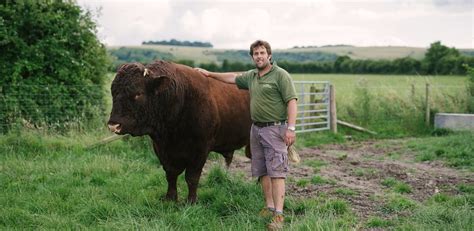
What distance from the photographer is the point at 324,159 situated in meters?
10.2

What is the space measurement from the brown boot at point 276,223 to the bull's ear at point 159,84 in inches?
73.0

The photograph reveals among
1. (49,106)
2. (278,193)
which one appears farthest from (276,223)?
(49,106)

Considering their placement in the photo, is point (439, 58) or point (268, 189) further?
point (439, 58)

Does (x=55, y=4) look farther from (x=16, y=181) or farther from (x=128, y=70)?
(x=128, y=70)

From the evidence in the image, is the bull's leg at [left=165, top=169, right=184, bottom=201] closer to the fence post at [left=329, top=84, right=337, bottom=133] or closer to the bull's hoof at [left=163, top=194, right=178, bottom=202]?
the bull's hoof at [left=163, top=194, right=178, bottom=202]

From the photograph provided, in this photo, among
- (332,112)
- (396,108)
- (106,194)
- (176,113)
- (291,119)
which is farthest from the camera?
(396,108)

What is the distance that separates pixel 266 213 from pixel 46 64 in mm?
7052

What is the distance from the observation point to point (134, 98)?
541 cm

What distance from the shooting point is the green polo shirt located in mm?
5250

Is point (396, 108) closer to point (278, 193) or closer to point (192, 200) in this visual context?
point (192, 200)

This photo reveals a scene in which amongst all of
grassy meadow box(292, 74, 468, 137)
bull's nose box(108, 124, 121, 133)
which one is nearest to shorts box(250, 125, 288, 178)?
bull's nose box(108, 124, 121, 133)

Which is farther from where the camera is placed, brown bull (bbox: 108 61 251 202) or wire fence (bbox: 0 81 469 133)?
wire fence (bbox: 0 81 469 133)

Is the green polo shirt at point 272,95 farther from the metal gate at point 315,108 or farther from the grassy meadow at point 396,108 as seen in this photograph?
the grassy meadow at point 396,108

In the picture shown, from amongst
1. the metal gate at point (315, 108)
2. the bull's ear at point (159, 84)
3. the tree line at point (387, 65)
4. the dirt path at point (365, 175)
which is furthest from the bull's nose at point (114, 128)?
the tree line at point (387, 65)
